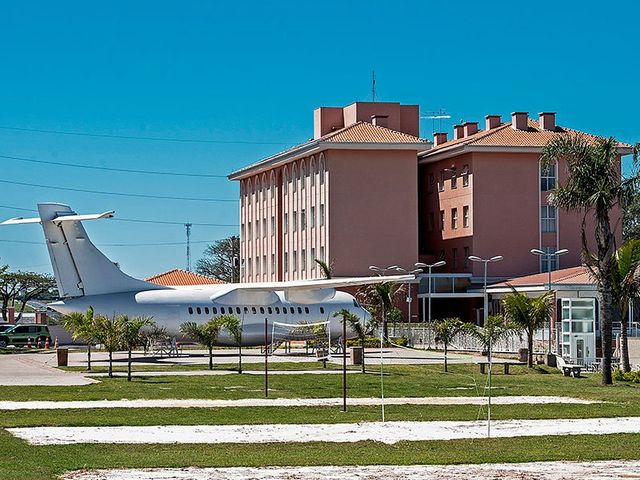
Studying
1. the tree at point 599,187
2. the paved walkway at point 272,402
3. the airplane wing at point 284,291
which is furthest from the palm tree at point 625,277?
the airplane wing at point 284,291

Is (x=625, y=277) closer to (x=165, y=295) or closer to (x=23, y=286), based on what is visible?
(x=165, y=295)

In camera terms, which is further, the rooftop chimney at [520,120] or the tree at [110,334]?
the rooftop chimney at [520,120]

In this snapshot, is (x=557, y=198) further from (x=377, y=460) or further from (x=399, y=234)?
(x=399, y=234)

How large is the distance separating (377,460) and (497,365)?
30.8 m

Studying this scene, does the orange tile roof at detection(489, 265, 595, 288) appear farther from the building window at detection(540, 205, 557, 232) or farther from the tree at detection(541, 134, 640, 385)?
the tree at detection(541, 134, 640, 385)

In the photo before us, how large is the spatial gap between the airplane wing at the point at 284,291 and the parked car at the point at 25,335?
13.7m

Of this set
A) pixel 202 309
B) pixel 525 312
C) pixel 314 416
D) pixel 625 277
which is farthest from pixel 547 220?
pixel 314 416

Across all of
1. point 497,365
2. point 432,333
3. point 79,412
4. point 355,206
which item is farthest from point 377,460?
point 355,206

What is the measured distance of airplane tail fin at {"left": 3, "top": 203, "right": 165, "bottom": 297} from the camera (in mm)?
53719

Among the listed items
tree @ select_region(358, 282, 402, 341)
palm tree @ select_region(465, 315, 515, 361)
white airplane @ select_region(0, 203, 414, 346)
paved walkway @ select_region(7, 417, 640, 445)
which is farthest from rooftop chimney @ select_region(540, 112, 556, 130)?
paved walkway @ select_region(7, 417, 640, 445)

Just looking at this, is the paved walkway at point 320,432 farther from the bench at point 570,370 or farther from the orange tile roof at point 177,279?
the orange tile roof at point 177,279

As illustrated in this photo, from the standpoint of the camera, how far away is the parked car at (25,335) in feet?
228

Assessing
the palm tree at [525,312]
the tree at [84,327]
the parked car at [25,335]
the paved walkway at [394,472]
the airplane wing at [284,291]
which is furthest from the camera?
the parked car at [25,335]

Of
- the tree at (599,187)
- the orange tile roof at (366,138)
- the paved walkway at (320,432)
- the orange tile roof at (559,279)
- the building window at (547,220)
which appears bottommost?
the paved walkway at (320,432)
